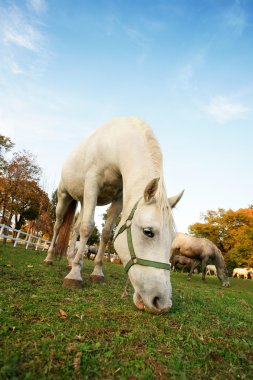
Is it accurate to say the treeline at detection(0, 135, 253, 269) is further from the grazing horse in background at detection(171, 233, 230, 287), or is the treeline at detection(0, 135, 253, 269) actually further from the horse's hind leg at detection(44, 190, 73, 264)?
the horse's hind leg at detection(44, 190, 73, 264)

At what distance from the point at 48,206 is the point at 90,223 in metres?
23.1

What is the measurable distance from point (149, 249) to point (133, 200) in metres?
0.71

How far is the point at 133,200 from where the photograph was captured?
10.3 feet

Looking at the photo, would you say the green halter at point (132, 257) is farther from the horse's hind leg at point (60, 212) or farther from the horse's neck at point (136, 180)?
the horse's hind leg at point (60, 212)

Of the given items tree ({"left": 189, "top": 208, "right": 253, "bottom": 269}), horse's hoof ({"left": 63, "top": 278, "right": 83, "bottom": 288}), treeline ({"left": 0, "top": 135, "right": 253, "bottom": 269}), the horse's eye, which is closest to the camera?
the horse's eye

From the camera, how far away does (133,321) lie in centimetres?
231

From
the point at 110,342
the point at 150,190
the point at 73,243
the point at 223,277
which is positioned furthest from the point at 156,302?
the point at 223,277

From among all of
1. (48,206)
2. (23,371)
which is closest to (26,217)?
(48,206)

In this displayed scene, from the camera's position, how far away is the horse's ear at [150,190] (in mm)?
2774

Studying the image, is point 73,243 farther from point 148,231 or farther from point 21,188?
point 21,188

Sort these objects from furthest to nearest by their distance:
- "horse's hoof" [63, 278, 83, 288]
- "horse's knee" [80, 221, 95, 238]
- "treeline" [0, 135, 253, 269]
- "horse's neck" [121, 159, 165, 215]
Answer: "treeline" [0, 135, 253, 269] → "horse's knee" [80, 221, 95, 238] → "horse's hoof" [63, 278, 83, 288] → "horse's neck" [121, 159, 165, 215]

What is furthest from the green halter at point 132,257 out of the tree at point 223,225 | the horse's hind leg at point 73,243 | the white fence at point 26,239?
the tree at point 223,225

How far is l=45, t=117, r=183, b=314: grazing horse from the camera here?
254cm

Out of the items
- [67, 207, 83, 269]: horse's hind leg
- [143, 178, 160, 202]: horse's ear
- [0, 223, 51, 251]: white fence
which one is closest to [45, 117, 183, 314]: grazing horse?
[143, 178, 160, 202]: horse's ear
